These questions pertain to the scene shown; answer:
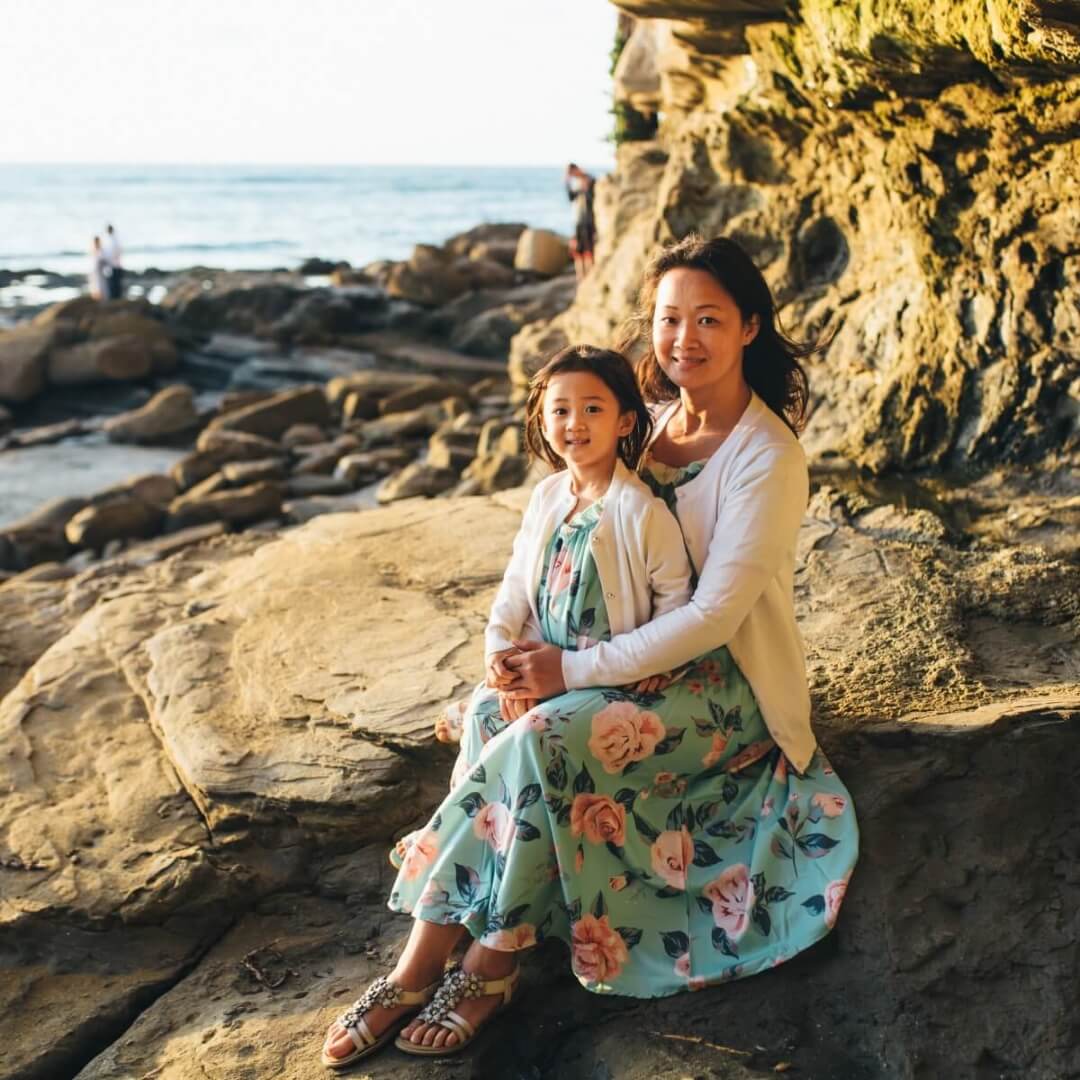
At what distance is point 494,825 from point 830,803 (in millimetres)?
763

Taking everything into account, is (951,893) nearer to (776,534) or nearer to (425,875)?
(776,534)

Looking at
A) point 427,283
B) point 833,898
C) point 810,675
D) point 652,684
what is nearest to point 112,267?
point 427,283

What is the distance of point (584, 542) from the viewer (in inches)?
119

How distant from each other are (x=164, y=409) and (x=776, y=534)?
38.2ft

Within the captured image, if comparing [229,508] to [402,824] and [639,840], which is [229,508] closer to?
[402,824]

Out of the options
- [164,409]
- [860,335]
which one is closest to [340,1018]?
[860,335]

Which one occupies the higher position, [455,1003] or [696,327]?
[696,327]

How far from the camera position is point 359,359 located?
55.2ft

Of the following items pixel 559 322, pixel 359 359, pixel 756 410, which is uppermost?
pixel 756 410

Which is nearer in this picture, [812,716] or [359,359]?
[812,716]

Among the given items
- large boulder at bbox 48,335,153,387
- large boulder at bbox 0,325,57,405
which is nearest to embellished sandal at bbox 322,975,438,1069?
large boulder at bbox 0,325,57,405

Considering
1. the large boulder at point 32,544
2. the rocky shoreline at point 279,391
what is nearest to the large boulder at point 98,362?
the rocky shoreline at point 279,391

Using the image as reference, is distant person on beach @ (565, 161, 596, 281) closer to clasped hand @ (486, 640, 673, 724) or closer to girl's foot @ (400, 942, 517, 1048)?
clasped hand @ (486, 640, 673, 724)

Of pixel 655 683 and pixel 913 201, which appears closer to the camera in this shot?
pixel 655 683
